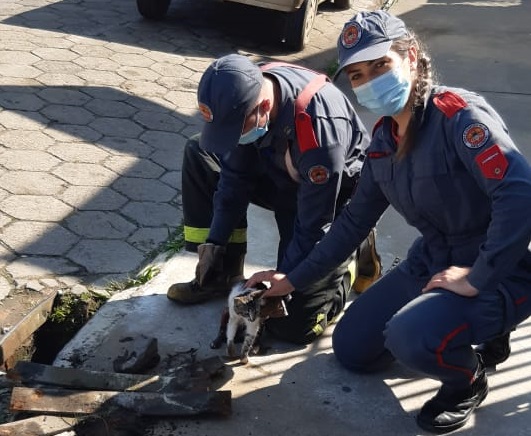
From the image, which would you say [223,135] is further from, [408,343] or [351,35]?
[408,343]

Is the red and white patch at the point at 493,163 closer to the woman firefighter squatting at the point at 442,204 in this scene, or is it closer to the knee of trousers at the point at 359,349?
the woman firefighter squatting at the point at 442,204

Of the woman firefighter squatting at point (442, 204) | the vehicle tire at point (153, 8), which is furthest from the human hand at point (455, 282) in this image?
the vehicle tire at point (153, 8)

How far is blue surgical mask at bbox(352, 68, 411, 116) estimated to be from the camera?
9.00ft

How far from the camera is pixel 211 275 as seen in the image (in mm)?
3758

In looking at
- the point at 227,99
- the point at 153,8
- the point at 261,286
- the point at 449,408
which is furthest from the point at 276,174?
the point at 153,8

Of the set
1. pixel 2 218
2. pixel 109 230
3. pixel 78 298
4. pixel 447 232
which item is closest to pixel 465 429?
pixel 447 232

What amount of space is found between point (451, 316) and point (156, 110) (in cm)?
363

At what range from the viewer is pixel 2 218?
14.4 ft

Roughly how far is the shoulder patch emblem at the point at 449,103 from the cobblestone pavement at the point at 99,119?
→ 187 centimetres

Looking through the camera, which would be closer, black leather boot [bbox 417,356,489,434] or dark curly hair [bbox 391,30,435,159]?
dark curly hair [bbox 391,30,435,159]

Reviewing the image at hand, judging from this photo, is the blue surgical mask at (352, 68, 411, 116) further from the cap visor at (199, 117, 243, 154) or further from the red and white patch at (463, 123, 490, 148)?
the cap visor at (199, 117, 243, 154)

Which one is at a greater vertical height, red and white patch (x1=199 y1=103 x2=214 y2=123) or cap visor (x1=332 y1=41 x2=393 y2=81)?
cap visor (x1=332 y1=41 x2=393 y2=81)

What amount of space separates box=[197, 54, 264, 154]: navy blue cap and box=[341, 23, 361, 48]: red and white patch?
0.41m

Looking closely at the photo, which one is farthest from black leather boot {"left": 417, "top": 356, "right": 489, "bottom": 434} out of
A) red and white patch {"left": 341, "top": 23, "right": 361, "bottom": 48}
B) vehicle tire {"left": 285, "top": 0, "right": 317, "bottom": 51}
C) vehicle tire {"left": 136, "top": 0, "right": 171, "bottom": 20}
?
vehicle tire {"left": 136, "top": 0, "right": 171, "bottom": 20}
